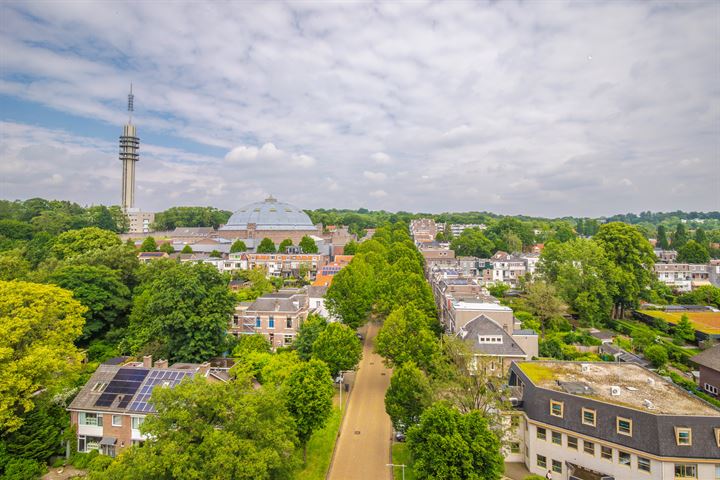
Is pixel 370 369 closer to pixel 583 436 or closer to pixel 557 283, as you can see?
pixel 583 436

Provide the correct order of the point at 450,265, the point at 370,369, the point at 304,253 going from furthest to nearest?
the point at 304,253
the point at 450,265
the point at 370,369

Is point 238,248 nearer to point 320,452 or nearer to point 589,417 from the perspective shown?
point 320,452

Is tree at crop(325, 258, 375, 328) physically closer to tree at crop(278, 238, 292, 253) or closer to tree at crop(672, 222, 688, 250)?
tree at crop(278, 238, 292, 253)

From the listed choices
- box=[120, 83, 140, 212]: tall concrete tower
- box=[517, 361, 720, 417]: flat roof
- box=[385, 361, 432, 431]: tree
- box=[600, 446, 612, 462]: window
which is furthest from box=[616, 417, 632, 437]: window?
box=[120, 83, 140, 212]: tall concrete tower

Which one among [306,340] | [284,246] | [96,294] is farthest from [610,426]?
[284,246]

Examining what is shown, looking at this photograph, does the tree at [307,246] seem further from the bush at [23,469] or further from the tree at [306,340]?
the bush at [23,469]

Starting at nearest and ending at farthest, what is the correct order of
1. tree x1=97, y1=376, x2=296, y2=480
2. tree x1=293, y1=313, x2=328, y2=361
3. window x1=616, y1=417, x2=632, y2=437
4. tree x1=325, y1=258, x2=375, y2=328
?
→ 1. tree x1=97, y1=376, x2=296, y2=480
2. window x1=616, y1=417, x2=632, y2=437
3. tree x1=293, y1=313, x2=328, y2=361
4. tree x1=325, y1=258, x2=375, y2=328

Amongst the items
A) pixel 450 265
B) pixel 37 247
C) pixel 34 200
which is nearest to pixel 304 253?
pixel 450 265
